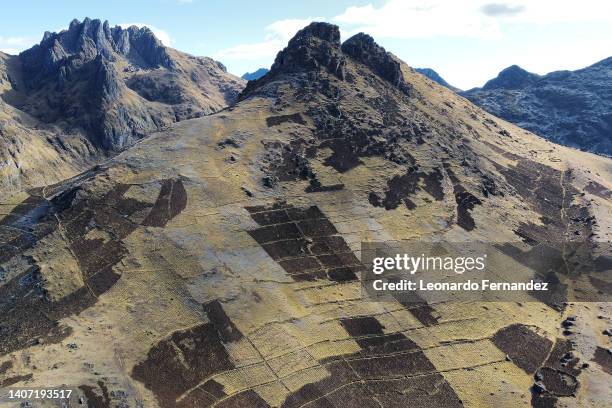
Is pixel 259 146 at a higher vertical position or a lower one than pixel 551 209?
higher

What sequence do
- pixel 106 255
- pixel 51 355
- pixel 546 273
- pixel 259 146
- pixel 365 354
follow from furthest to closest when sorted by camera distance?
pixel 259 146, pixel 546 273, pixel 106 255, pixel 365 354, pixel 51 355

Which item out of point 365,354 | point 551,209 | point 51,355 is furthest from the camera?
point 551,209

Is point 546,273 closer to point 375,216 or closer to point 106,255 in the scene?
point 375,216

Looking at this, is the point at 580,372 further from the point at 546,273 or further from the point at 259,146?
the point at 259,146

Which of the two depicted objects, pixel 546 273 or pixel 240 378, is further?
pixel 546 273

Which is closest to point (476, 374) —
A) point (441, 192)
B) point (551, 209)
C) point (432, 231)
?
point (432, 231)

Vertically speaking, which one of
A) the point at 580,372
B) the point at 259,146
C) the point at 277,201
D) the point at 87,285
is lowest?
→ the point at 580,372
